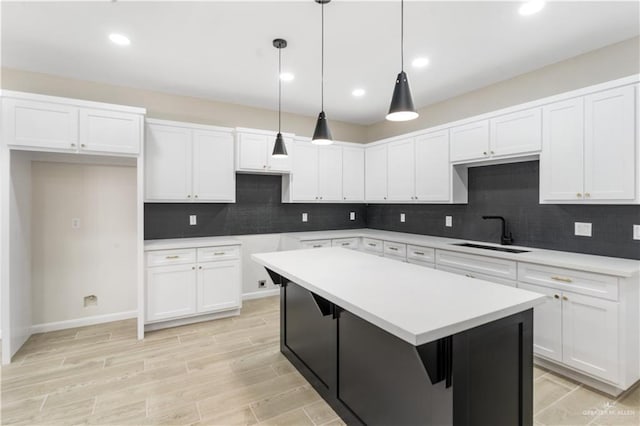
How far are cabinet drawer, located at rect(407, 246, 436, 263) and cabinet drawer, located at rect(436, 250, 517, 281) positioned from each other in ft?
0.27

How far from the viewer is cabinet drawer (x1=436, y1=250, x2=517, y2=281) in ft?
9.20

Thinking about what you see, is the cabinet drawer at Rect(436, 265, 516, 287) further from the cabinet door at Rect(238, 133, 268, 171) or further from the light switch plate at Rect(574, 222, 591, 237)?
the cabinet door at Rect(238, 133, 268, 171)

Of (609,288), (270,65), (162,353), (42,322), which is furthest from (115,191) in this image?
(609,288)

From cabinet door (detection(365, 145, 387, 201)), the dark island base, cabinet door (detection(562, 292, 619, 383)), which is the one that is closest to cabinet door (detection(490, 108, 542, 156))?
cabinet door (detection(562, 292, 619, 383))

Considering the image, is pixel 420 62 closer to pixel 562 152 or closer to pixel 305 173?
pixel 562 152

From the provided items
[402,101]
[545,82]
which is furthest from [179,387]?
[545,82]

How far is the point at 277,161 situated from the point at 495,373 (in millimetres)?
3514

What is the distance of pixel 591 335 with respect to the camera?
7.52 feet

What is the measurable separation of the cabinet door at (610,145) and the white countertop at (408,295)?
1546 millimetres

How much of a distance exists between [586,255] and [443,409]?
93.7 inches

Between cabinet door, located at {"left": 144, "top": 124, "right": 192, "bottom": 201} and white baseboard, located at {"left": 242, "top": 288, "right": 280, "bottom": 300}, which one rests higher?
cabinet door, located at {"left": 144, "top": 124, "right": 192, "bottom": 201}

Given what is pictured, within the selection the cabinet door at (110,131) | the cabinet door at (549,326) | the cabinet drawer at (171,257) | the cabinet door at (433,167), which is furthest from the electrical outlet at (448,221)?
the cabinet door at (110,131)

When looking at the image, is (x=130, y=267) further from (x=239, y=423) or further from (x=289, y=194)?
(x=239, y=423)

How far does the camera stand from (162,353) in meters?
2.91
